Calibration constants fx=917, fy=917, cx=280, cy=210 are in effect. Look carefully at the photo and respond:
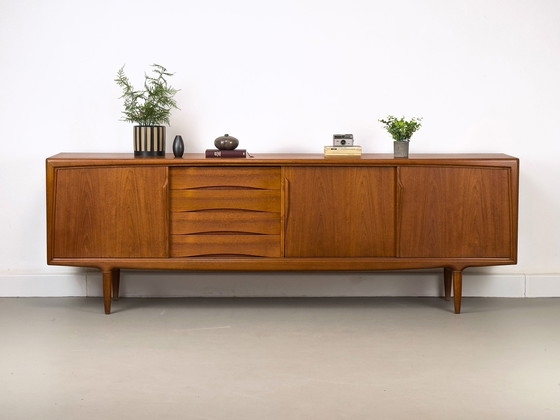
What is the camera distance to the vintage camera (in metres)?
4.84

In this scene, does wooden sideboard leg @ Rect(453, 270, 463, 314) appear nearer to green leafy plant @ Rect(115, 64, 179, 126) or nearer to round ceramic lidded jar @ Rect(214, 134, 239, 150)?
round ceramic lidded jar @ Rect(214, 134, 239, 150)

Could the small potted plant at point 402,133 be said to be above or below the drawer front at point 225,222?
above

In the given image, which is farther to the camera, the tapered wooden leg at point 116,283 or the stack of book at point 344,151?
the tapered wooden leg at point 116,283

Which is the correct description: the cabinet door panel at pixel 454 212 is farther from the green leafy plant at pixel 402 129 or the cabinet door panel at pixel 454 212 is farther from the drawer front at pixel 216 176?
the drawer front at pixel 216 176

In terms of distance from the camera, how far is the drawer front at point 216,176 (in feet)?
15.2

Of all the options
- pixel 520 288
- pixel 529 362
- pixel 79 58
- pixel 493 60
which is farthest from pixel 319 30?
pixel 529 362

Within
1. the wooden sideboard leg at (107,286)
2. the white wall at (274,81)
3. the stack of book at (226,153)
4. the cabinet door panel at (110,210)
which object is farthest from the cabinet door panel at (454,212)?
the wooden sideboard leg at (107,286)

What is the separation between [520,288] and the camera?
5172 millimetres

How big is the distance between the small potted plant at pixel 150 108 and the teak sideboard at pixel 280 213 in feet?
0.61

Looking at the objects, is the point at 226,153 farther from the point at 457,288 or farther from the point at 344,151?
the point at 457,288

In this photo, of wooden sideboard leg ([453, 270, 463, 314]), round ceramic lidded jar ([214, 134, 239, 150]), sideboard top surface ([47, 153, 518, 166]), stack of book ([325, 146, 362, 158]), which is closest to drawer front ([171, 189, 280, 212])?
sideboard top surface ([47, 153, 518, 166])

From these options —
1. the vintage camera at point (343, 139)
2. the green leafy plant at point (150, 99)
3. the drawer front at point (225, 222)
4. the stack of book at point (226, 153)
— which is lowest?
the drawer front at point (225, 222)

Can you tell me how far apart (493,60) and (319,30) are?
0.99 m

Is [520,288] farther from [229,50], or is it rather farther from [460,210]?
[229,50]
